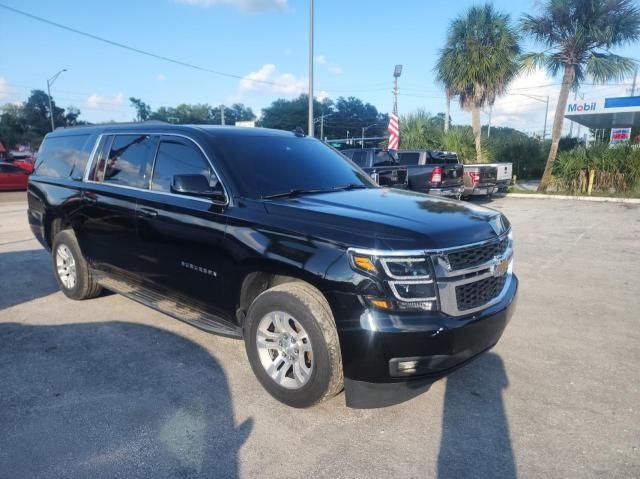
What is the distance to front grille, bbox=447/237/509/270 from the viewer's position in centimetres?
284

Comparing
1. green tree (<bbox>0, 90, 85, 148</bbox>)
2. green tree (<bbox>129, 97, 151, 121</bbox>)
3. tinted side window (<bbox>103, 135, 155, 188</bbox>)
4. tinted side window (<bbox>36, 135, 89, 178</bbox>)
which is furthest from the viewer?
green tree (<bbox>129, 97, 151, 121</bbox>)

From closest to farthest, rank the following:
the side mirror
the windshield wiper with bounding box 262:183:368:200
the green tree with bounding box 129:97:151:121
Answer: the side mirror < the windshield wiper with bounding box 262:183:368:200 < the green tree with bounding box 129:97:151:121

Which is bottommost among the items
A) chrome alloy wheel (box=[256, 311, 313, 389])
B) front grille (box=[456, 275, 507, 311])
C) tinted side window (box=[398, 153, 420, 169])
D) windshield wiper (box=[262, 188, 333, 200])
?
chrome alloy wheel (box=[256, 311, 313, 389])

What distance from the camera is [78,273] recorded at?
5117mm

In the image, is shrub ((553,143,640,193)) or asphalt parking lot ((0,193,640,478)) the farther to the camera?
shrub ((553,143,640,193))

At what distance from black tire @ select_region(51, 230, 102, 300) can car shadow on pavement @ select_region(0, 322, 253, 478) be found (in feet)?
2.52

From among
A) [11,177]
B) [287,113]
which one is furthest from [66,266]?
[287,113]

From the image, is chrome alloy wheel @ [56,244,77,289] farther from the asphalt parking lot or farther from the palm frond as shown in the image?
the palm frond

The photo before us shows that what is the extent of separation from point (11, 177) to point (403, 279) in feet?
81.8

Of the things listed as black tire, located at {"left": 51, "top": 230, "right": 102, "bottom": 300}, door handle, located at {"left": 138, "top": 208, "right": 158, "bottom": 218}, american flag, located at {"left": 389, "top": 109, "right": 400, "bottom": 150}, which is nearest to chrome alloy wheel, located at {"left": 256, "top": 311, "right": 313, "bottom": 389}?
door handle, located at {"left": 138, "top": 208, "right": 158, "bottom": 218}

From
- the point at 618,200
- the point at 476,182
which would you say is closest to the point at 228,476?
the point at 476,182

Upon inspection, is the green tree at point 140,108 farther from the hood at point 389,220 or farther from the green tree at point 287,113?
the hood at point 389,220

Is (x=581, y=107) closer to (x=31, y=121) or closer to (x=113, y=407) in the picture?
(x=113, y=407)

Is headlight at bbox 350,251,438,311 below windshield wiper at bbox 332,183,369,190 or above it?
below
